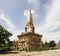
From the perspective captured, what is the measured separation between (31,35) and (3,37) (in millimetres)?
30517

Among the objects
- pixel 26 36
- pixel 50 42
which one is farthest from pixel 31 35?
pixel 50 42

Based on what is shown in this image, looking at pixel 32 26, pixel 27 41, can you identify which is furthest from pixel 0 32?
pixel 32 26

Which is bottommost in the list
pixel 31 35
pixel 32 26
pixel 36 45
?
pixel 36 45

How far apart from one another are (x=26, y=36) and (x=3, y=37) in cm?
3010

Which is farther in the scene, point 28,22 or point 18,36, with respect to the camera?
point 28,22

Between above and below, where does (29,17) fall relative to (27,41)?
above

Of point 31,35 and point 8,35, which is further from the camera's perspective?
point 31,35

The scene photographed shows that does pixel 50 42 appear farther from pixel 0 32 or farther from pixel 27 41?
pixel 0 32

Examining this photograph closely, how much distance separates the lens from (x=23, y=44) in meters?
76.6

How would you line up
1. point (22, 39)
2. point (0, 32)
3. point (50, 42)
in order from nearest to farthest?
point (0, 32), point (22, 39), point (50, 42)

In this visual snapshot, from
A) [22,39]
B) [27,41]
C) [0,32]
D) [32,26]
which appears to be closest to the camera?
[0,32]

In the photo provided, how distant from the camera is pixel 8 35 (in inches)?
1955

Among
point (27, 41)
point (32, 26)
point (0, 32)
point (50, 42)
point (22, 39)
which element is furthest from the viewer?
point (50, 42)

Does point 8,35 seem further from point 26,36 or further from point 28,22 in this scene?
point 28,22
